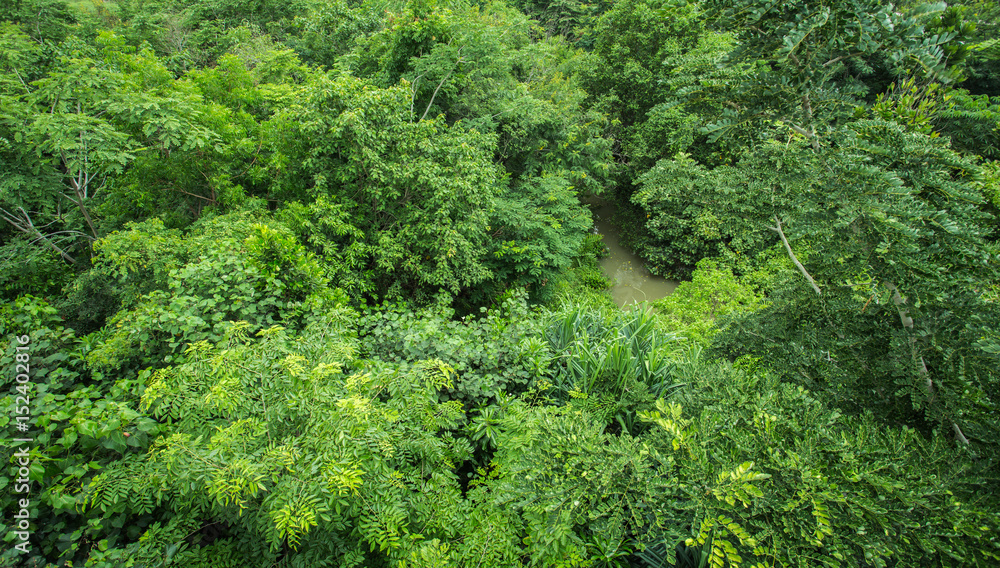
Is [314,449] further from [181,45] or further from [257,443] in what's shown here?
[181,45]

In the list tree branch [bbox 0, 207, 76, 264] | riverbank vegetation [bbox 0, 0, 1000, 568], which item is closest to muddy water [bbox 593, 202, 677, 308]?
riverbank vegetation [bbox 0, 0, 1000, 568]

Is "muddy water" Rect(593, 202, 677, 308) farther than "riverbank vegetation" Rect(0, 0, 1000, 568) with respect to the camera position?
Yes

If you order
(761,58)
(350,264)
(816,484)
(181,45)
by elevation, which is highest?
(181,45)

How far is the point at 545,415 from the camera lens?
9.35ft

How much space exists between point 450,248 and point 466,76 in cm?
480

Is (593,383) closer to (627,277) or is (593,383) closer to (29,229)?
(29,229)

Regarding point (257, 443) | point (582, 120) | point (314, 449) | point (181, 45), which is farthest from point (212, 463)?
point (181, 45)

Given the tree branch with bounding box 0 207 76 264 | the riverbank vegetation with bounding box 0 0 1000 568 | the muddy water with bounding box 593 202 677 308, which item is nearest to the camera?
the riverbank vegetation with bounding box 0 0 1000 568

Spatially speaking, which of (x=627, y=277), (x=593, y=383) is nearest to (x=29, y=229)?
(x=593, y=383)

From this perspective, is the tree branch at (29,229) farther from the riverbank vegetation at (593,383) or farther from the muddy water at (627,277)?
the muddy water at (627,277)

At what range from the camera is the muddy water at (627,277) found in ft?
38.2

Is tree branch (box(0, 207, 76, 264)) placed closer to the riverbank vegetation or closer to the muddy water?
the riverbank vegetation

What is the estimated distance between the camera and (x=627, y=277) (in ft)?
40.7

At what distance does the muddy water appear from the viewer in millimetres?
11635
